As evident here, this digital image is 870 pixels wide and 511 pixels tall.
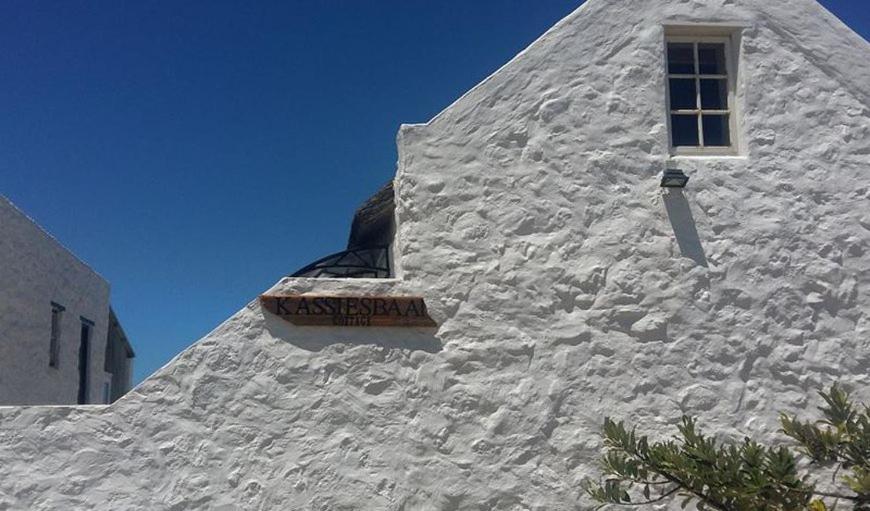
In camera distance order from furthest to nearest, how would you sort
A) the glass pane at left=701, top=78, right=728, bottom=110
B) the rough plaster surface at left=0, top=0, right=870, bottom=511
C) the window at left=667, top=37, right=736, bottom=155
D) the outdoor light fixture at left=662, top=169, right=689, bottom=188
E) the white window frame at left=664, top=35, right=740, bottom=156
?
the glass pane at left=701, top=78, right=728, bottom=110 → the window at left=667, top=37, right=736, bottom=155 → the white window frame at left=664, top=35, right=740, bottom=156 → the outdoor light fixture at left=662, top=169, right=689, bottom=188 → the rough plaster surface at left=0, top=0, right=870, bottom=511

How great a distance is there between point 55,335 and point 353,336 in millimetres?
7128

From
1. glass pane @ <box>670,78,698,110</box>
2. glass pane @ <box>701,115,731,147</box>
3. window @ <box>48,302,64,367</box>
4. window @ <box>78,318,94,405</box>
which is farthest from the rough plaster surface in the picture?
window @ <box>78,318,94,405</box>

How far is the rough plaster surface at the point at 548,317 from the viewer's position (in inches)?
289

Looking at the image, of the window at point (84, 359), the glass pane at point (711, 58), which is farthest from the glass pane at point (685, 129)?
the window at point (84, 359)

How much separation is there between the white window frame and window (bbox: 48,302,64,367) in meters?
8.50

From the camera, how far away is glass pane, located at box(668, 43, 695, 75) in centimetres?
881

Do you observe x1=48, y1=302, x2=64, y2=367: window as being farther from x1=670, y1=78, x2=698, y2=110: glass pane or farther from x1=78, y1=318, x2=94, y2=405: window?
x1=670, y1=78, x2=698, y2=110: glass pane

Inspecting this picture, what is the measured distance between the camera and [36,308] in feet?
40.1

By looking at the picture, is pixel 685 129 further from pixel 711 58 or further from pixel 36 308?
pixel 36 308

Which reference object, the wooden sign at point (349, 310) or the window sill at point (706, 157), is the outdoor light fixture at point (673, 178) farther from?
the wooden sign at point (349, 310)

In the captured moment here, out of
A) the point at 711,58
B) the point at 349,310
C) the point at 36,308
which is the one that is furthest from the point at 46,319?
the point at 711,58

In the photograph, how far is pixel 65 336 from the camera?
1350 centimetres

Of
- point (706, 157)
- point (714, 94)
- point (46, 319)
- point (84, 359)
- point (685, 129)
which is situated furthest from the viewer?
point (84, 359)

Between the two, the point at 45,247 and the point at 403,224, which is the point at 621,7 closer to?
the point at 403,224
